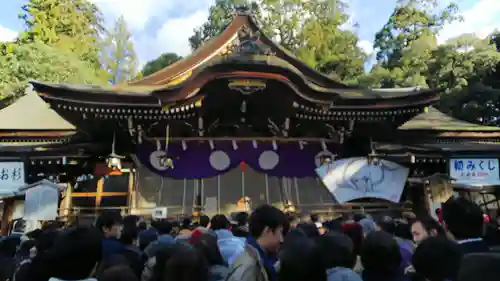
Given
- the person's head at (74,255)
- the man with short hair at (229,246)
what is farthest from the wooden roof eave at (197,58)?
the person's head at (74,255)

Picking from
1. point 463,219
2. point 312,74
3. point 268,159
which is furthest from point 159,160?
point 463,219

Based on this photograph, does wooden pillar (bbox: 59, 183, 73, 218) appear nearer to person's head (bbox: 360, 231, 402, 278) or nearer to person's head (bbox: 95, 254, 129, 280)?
person's head (bbox: 95, 254, 129, 280)

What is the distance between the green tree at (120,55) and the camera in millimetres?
33500

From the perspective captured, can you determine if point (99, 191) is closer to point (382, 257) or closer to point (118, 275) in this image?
point (118, 275)

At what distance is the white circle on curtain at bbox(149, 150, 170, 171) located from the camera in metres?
10.4

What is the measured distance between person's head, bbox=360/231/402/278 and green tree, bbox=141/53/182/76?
31686mm

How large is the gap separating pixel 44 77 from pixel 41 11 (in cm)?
1203

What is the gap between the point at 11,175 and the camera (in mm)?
9000

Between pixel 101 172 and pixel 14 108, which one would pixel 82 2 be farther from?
pixel 101 172

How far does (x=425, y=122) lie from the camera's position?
12.6m

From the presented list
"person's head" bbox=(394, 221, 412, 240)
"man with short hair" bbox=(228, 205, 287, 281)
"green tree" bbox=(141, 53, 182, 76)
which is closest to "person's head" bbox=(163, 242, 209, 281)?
"man with short hair" bbox=(228, 205, 287, 281)

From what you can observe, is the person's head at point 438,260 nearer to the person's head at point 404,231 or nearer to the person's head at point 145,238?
the person's head at point 404,231

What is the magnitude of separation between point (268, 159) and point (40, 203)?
5164 mm

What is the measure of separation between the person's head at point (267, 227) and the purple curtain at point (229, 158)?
7591mm
